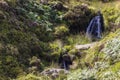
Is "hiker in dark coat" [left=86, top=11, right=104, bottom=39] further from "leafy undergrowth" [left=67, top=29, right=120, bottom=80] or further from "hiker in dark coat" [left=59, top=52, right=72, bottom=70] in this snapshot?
"leafy undergrowth" [left=67, top=29, right=120, bottom=80]

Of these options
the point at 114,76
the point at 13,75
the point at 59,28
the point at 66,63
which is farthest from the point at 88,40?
the point at 114,76

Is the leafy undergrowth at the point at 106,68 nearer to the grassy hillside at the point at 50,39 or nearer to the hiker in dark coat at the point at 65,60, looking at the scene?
the grassy hillside at the point at 50,39

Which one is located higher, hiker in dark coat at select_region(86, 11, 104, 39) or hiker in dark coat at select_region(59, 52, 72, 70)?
hiker in dark coat at select_region(86, 11, 104, 39)

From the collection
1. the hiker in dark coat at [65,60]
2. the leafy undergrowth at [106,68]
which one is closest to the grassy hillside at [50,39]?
the leafy undergrowth at [106,68]

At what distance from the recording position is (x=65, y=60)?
15336mm

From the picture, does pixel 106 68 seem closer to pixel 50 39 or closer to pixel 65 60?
pixel 65 60

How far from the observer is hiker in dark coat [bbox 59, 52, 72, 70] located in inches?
595

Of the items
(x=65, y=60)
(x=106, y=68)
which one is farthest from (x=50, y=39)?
(x=106, y=68)

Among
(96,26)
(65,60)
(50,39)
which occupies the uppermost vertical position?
(96,26)

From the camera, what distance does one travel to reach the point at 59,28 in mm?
18906

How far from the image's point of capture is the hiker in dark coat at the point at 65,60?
15108 mm

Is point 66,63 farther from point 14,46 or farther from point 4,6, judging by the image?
point 4,6

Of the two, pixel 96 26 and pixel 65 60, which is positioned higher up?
pixel 96 26

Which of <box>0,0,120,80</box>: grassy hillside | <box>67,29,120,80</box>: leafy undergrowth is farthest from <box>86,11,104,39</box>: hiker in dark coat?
<box>67,29,120,80</box>: leafy undergrowth
